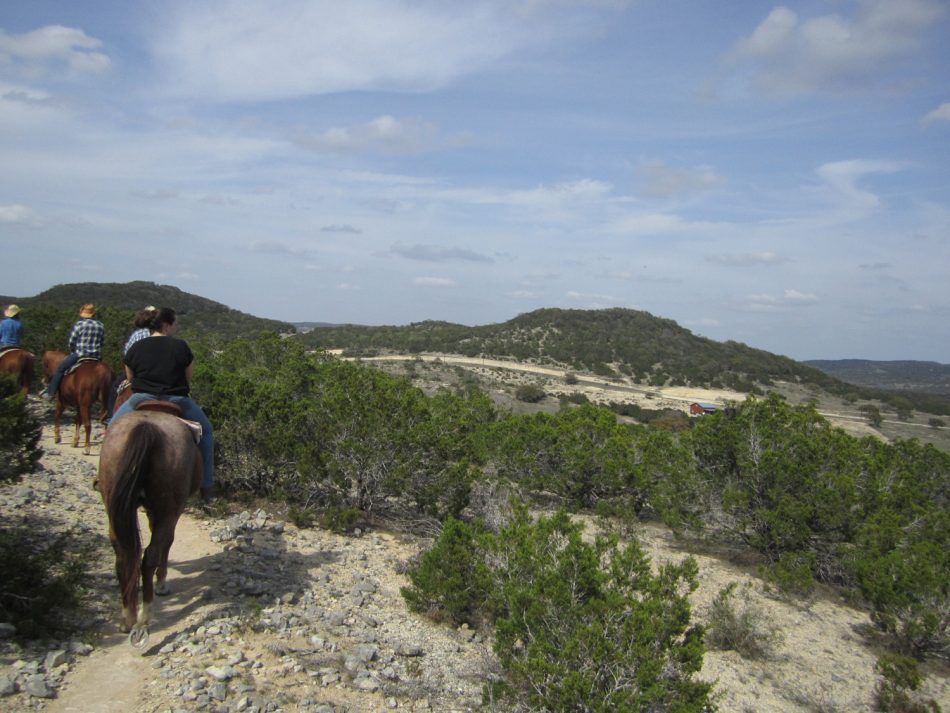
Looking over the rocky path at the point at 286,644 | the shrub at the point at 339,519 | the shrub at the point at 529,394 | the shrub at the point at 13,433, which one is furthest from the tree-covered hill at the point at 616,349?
the shrub at the point at 13,433

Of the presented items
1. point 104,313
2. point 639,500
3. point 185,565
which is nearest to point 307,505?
point 185,565

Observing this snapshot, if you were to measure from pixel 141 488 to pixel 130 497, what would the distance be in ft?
0.59

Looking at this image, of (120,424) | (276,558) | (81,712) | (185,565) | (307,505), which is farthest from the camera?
(307,505)

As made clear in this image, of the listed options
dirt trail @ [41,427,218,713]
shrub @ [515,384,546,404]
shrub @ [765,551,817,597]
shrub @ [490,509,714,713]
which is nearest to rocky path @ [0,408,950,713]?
dirt trail @ [41,427,218,713]

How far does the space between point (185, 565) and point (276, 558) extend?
0.93 metres

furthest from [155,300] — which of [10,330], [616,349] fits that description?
[10,330]

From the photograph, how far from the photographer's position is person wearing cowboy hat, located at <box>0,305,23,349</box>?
9.45m

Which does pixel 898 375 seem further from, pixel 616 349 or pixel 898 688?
pixel 898 688

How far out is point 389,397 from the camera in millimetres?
8750

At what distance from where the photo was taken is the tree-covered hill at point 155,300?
47.8 meters

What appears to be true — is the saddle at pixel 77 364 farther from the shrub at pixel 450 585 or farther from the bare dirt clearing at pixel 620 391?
the bare dirt clearing at pixel 620 391

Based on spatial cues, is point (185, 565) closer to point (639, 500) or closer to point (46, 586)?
point (46, 586)

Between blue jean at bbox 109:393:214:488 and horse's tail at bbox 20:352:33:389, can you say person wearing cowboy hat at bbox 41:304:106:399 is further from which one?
→ blue jean at bbox 109:393:214:488

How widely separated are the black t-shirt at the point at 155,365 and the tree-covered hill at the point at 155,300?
41.1 meters
